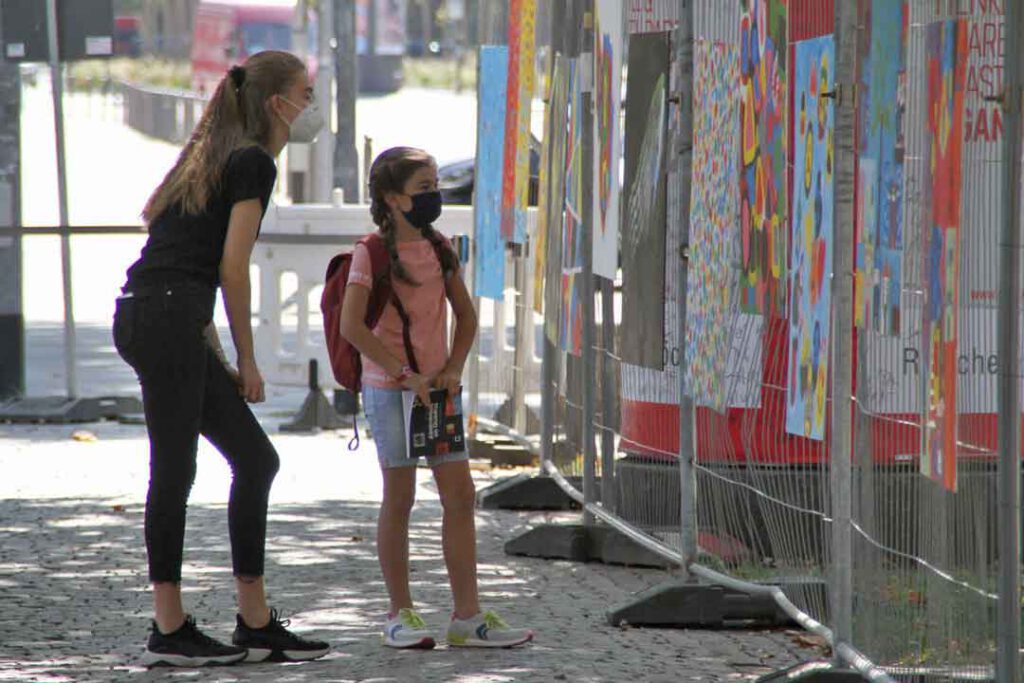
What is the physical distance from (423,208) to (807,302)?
4.31 feet

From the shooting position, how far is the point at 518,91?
1004 centimetres

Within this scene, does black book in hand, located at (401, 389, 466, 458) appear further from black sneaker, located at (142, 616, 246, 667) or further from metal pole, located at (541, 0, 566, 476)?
metal pole, located at (541, 0, 566, 476)

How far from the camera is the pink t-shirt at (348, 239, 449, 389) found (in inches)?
267

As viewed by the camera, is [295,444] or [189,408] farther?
[295,444]

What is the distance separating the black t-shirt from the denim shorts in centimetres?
66

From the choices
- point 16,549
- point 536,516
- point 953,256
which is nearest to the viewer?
point 953,256

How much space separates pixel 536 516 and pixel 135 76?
4060 centimetres

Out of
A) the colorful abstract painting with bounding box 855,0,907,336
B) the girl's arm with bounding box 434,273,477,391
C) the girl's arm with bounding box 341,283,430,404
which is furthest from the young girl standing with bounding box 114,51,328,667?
the colorful abstract painting with bounding box 855,0,907,336

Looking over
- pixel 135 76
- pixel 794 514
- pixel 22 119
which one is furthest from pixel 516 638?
pixel 135 76

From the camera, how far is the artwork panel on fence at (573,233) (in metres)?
8.73

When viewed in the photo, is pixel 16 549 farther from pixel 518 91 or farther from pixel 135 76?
pixel 135 76

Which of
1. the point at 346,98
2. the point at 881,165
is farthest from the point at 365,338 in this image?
the point at 346,98

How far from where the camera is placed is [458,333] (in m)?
6.94

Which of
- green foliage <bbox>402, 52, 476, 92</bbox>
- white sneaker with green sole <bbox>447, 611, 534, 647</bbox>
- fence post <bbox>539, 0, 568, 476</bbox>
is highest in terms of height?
fence post <bbox>539, 0, 568, 476</bbox>
